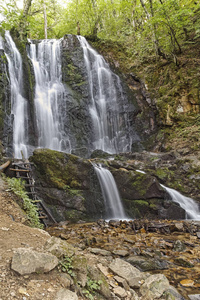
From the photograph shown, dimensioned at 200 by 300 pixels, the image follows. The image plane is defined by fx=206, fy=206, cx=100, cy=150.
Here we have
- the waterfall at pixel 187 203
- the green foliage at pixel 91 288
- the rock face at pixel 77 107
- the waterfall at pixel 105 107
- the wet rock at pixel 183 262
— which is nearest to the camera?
the green foliage at pixel 91 288

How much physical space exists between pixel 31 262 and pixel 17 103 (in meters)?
13.0

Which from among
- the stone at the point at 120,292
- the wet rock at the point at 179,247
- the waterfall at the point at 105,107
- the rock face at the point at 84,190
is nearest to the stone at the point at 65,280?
the stone at the point at 120,292

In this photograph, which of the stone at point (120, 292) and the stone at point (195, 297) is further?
the stone at point (195, 297)

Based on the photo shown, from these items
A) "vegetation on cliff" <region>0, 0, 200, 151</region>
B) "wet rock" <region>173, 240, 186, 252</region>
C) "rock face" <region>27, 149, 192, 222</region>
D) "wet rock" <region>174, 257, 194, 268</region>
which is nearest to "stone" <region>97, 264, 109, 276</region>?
"wet rock" <region>174, 257, 194, 268</region>

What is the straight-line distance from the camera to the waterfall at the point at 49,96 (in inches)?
550

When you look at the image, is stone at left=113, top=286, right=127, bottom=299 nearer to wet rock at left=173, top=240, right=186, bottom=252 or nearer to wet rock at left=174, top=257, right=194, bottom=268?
wet rock at left=174, top=257, right=194, bottom=268

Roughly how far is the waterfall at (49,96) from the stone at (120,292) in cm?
1155

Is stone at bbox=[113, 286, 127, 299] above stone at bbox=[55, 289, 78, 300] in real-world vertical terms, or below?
below

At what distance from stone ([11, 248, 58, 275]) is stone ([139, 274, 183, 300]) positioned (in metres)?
1.29

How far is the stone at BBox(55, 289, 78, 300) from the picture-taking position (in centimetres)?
207

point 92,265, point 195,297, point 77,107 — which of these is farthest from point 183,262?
point 77,107

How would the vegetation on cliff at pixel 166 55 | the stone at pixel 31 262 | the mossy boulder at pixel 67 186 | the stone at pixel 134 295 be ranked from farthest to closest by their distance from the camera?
1. the vegetation on cliff at pixel 166 55
2. the mossy boulder at pixel 67 186
3. the stone at pixel 134 295
4. the stone at pixel 31 262

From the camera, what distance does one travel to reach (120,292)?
263cm

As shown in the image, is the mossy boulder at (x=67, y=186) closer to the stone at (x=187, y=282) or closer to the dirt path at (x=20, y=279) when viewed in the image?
the dirt path at (x=20, y=279)
